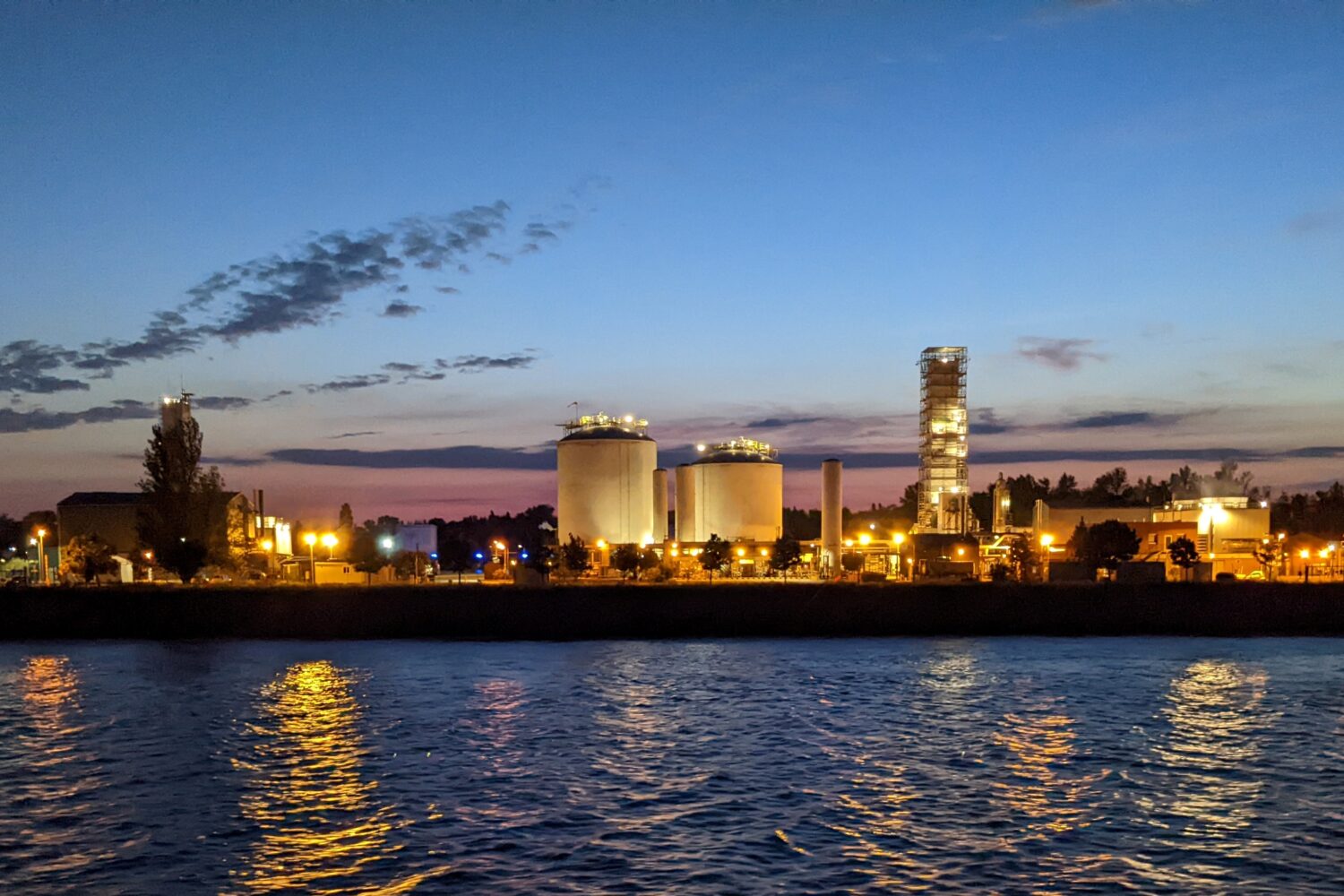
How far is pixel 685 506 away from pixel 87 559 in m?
49.0

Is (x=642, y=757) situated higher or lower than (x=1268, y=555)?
lower

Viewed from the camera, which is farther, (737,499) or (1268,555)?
(737,499)

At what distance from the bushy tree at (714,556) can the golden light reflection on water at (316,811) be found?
168ft

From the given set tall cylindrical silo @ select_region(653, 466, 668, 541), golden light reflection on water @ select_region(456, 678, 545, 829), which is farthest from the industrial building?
golden light reflection on water @ select_region(456, 678, 545, 829)

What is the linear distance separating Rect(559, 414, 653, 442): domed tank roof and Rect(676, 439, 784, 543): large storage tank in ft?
21.3

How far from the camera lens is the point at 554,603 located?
228ft

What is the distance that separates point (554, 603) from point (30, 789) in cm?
4255

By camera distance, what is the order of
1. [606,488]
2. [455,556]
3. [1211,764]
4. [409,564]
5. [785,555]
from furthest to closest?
[455,556]
[606,488]
[409,564]
[785,555]
[1211,764]

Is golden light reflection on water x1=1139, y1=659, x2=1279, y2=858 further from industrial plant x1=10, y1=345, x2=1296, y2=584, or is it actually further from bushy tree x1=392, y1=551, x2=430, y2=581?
bushy tree x1=392, y1=551, x2=430, y2=581

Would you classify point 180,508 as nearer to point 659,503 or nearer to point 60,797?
point 659,503

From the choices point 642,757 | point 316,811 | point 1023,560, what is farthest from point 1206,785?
point 1023,560

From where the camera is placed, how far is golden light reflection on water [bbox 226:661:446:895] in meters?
20.6

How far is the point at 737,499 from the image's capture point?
10444cm

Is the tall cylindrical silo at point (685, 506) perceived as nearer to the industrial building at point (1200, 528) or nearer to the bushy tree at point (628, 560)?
the bushy tree at point (628, 560)
